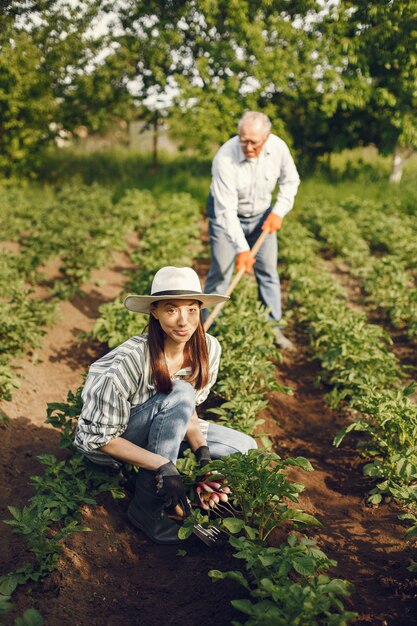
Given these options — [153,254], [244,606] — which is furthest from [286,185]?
[244,606]

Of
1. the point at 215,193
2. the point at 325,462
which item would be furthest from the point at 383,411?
the point at 215,193

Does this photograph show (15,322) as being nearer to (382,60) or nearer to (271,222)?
(271,222)

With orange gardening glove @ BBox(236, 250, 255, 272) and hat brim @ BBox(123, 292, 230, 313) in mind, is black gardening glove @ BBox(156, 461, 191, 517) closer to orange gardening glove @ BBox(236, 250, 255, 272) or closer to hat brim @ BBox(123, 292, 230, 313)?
hat brim @ BBox(123, 292, 230, 313)

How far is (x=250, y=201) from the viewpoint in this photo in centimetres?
538

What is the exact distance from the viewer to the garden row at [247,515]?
227 cm

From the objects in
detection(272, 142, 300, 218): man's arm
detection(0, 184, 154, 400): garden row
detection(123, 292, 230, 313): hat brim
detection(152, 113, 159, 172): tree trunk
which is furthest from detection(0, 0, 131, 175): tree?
detection(123, 292, 230, 313): hat brim

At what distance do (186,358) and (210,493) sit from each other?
651 mm

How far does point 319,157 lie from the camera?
46.0 feet

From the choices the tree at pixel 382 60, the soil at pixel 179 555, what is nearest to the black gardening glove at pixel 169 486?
the soil at pixel 179 555

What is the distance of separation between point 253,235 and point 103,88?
8.46 metres

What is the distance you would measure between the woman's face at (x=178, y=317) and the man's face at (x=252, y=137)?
2.19m

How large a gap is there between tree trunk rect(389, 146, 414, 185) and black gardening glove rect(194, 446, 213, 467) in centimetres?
1039

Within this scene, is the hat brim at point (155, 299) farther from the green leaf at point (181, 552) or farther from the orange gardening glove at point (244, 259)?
the orange gardening glove at point (244, 259)

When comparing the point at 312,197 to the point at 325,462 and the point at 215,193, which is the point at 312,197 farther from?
the point at 325,462
